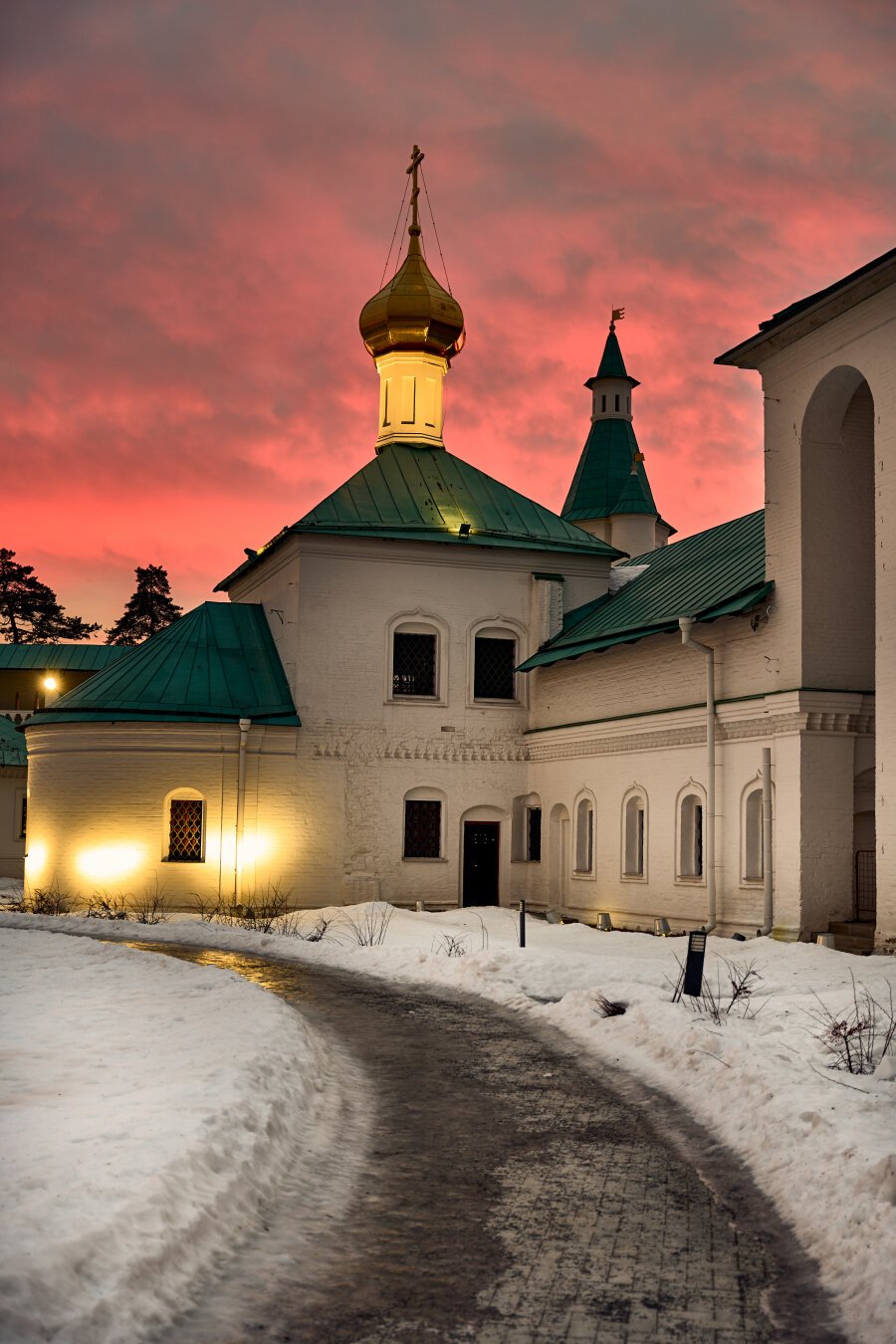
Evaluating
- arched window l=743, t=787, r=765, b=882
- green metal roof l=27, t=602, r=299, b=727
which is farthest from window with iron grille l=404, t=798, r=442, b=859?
arched window l=743, t=787, r=765, b=882

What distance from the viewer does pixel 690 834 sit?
23.0 m

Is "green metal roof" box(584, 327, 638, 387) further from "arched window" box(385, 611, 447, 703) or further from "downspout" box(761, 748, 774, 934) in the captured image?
"downspout" box(761, 748, 774, 934)

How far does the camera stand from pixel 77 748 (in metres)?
27.6

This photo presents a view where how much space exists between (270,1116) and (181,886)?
1971 cm

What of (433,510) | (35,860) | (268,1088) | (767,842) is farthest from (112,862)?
(268,1088)

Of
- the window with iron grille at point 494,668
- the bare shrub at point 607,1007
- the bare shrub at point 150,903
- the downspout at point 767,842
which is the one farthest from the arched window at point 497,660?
the bare shrub at point 607,1007

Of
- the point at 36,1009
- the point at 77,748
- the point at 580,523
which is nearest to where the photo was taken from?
the point at 36,1009

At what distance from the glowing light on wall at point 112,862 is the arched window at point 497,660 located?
8.13 metres

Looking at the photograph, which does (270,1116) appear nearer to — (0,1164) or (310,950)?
(0,1164)

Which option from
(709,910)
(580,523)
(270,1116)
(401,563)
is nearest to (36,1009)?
(270,1116)

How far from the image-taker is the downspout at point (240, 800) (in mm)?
26953

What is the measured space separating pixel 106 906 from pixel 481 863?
8093 mm

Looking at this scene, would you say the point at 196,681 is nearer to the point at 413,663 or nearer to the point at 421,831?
the point at 413,663

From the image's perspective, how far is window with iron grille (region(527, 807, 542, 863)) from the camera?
2873 centimetres
